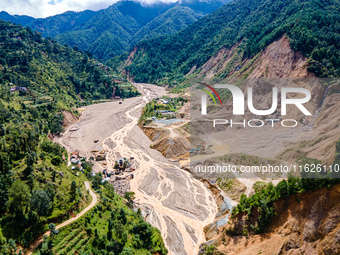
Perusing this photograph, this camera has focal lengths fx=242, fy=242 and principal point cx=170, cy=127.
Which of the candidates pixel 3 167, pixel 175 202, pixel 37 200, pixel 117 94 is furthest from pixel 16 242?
pixel 117 94

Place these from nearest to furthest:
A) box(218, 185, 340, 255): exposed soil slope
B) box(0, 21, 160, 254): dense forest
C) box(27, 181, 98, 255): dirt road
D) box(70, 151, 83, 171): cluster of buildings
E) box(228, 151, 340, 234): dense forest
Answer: box(218, 185, 340, 255): exposed soil slope → box(228, 151, 340, 234): dense forest → box(27, 181, 98, 255): dirt road → box(0, 21, 160, 254): dense forest → box(70, 151, 83, 171): cluster of buildings

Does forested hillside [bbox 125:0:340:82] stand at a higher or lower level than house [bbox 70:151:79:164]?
higher

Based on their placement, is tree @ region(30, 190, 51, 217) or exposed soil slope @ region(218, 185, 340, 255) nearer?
exposed soil slope @ region(218, 185, 340, 255)

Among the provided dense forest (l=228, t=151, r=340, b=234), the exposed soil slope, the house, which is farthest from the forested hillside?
the house

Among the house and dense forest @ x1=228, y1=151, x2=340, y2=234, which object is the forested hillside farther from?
the house

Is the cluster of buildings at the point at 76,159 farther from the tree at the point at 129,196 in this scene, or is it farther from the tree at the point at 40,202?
the tree at the point at 40,202

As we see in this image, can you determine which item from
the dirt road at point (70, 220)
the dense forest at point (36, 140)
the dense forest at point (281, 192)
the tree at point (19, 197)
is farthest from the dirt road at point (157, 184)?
the tree at point (19, 197)
